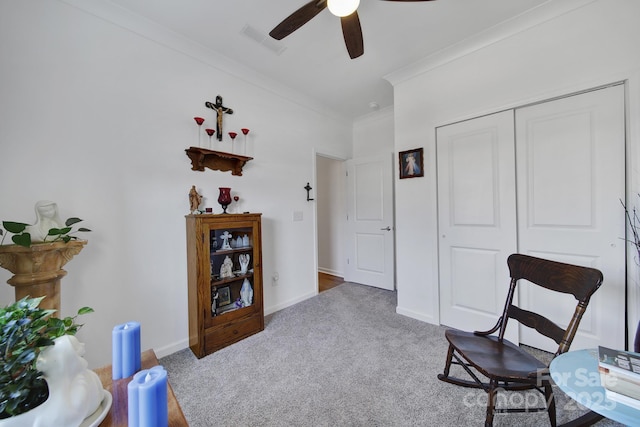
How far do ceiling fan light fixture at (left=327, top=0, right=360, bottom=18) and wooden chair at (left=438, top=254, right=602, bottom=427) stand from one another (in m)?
1.85

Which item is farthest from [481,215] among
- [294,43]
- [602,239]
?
[294,43]

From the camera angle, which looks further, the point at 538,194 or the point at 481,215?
the point at 481,215

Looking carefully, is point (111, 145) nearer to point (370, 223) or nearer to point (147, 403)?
point (147, 403)

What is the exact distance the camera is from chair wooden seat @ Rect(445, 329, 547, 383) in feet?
4.01

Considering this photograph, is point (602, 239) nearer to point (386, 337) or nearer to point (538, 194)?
point (538, 194)

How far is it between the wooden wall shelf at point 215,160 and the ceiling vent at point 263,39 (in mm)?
1047

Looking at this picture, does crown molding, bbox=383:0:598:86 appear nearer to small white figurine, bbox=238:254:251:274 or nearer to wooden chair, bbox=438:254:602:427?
wooden chair, bbox=438:254:602:427

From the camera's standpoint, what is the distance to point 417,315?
2684 millimetres

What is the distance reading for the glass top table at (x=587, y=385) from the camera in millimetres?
803

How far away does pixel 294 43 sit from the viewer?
2.27 metres

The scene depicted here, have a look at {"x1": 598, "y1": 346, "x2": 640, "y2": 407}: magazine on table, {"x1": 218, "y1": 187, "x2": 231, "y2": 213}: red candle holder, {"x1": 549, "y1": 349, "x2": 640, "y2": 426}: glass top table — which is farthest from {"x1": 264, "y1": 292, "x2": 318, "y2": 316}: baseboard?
{"x1": 598, "y1": 346, "x2": 640, "y2": 407}: magazine on table

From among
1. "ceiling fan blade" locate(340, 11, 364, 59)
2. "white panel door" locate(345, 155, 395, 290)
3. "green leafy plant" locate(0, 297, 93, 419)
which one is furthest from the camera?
"white panel door" locate(345, 155, 395, 290)

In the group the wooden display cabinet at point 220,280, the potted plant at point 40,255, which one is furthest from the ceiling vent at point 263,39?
the potted plant at point 40,255

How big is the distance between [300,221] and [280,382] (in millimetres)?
1890
